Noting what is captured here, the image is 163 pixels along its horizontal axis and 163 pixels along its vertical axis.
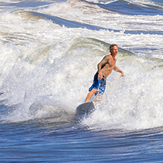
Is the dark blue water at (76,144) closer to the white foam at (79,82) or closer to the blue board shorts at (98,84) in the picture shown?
the white foam at (79,82)

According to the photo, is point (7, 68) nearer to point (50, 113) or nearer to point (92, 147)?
point (50, 113)

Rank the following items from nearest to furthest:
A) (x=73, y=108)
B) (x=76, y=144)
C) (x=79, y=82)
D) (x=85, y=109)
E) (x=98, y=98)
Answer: (x=76, y=144) → (x=85, y=109) → (x=98, y=98) → (x=73, y=108) → (x=79, y=82)

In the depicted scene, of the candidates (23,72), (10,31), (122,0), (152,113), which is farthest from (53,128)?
(122,0)

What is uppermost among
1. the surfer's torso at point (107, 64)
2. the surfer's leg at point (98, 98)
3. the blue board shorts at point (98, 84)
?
the surfer's torso at point (107, 64)

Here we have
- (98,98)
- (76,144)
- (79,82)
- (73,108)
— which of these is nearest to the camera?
(76,144)

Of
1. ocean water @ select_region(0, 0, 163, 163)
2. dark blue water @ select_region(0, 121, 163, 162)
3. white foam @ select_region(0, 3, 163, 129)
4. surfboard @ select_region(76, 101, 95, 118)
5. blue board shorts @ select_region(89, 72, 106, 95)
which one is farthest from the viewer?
blue board shorts @ select_region(89, 72, 106, 95)

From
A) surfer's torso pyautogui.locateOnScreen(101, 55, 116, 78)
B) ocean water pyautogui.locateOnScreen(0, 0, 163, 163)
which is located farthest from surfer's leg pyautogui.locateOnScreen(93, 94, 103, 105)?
surfer's torso pyautogui.locateOnScreen(101, 55, 116, 78)

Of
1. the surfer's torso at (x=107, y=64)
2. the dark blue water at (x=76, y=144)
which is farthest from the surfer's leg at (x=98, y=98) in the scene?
the dark blue water at (x=76, y=144)

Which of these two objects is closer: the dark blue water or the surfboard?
the dark blue water

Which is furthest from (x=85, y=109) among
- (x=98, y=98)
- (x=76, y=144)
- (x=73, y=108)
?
(x=76, y=144)

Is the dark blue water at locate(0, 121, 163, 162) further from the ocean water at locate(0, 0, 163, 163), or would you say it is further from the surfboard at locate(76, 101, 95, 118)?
the surfboard at locate(76, 101, 95, 118)

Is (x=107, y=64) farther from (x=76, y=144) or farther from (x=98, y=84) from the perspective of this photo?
(x=76, y=144)

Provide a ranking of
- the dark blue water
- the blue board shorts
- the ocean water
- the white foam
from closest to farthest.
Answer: the dark blue water < the ocean water < the white foam < the blue board shorts

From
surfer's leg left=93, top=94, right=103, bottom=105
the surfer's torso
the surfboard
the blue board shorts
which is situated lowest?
the surfboard
